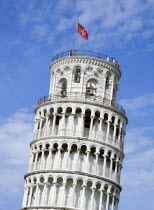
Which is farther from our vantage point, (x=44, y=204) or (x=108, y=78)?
(x=108, y=78)

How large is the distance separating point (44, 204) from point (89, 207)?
19.5 ft

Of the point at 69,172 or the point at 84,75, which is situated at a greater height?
the point at 84,75

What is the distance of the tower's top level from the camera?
7125cm

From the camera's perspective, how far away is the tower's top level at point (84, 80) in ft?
234

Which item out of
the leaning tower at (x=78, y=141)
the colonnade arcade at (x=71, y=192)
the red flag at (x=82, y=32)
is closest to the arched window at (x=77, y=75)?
the leaning tower at (x=78, y=141)

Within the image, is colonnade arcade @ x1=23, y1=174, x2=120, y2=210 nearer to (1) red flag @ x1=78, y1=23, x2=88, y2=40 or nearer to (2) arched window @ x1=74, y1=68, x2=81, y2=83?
(2) arched window @ x1=74, y1=68, x2=81, y2=83

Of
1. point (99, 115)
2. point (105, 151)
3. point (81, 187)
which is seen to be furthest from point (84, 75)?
point (81, 187)

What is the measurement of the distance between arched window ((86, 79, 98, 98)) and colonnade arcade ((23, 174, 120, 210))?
1302 cm

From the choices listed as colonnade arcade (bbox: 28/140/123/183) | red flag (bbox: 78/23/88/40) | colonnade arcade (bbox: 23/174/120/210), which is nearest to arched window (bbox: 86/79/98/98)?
red flag (bbox: 78/23/88/40)

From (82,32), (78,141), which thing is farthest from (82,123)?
(82,32)

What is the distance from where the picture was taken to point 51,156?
221ft

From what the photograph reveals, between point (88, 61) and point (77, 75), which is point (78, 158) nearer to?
point (77, 75)

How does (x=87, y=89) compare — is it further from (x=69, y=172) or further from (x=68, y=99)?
(x=69, y=172)

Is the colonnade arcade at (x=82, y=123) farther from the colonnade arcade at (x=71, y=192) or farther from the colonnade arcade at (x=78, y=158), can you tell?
the colonnade arcade at (x=71, y=192)
